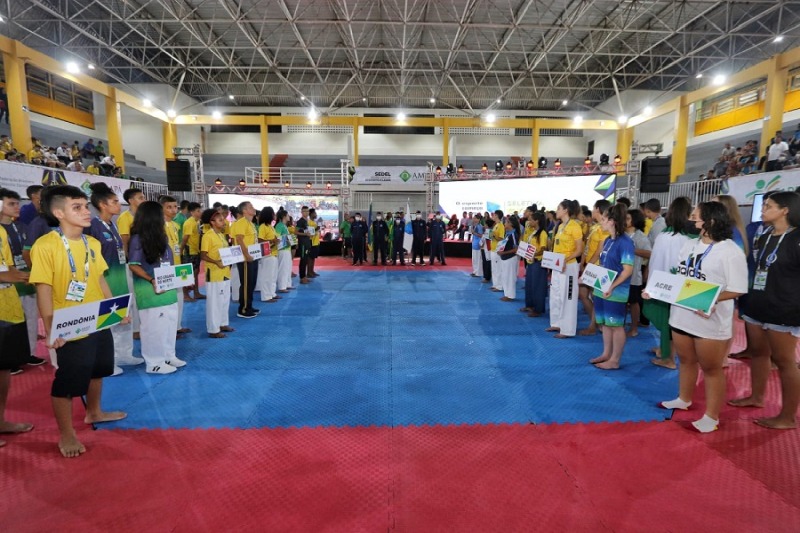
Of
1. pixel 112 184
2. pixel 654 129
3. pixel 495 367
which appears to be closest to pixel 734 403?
pixel 495 367

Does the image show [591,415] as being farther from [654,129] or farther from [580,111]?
[580,111]

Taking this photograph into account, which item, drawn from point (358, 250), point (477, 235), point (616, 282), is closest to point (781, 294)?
point (616, 282)

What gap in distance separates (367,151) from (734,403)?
85.4 ft

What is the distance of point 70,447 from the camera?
2.70 m

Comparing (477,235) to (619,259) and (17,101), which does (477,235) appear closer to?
(619,259)

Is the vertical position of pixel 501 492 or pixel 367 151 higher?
pixel 367 151

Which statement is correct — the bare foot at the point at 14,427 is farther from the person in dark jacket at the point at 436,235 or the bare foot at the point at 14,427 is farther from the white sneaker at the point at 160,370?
the person in dark jacket at the point at 436,235

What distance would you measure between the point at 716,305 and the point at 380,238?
10581 millimetres

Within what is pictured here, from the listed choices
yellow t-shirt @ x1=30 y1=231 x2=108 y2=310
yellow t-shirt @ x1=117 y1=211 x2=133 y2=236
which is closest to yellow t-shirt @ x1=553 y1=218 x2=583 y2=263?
yellow t-shirt @ x1=30 y1=231 x2=108 y2=310

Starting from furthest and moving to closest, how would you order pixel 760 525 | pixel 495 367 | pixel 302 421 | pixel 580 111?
pixel 580 111 → pixel 495 367 → pixel 302 421 → pixel 760 525

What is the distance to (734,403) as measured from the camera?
3424mm

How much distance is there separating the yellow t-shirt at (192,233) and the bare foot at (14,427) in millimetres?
4371

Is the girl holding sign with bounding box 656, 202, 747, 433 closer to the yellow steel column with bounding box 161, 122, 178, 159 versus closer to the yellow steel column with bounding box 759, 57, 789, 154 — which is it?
the yellow steel column with bounding box 759, 57, 789, 154

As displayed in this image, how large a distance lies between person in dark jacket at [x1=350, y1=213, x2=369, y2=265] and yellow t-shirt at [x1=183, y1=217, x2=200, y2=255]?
6.06 metres
